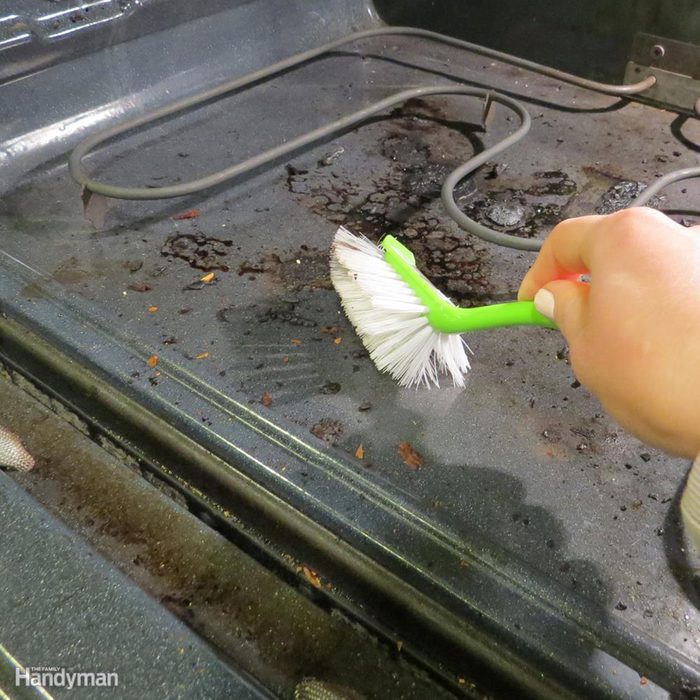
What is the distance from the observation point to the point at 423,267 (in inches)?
32.1

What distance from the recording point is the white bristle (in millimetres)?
653

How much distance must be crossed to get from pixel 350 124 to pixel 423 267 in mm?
364

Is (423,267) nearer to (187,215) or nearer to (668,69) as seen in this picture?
(187,215)

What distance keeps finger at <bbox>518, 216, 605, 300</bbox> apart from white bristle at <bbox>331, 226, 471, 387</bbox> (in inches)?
5.4

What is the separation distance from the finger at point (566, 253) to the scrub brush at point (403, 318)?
0.09 metres

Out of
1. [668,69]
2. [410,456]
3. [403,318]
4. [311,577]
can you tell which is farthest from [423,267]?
[668,69]

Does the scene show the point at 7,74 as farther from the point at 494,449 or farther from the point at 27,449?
the point at 494,449

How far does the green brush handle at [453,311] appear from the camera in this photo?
529 millimetres

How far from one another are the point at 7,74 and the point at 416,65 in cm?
71

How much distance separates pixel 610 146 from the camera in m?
1.05

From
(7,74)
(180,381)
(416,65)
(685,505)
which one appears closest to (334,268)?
(180,381)

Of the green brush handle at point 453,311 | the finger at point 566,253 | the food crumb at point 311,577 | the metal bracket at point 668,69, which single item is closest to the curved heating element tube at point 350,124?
the metal bracket at point 668,69

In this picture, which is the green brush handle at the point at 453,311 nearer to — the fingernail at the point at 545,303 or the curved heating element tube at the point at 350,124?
the fingernail at the point at 545,303

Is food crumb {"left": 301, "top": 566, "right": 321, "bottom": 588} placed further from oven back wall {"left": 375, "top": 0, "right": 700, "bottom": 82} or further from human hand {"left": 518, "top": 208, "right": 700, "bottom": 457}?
oven back wall {"left": 375, "top": 0, "right": 700, "bottom": 82}
